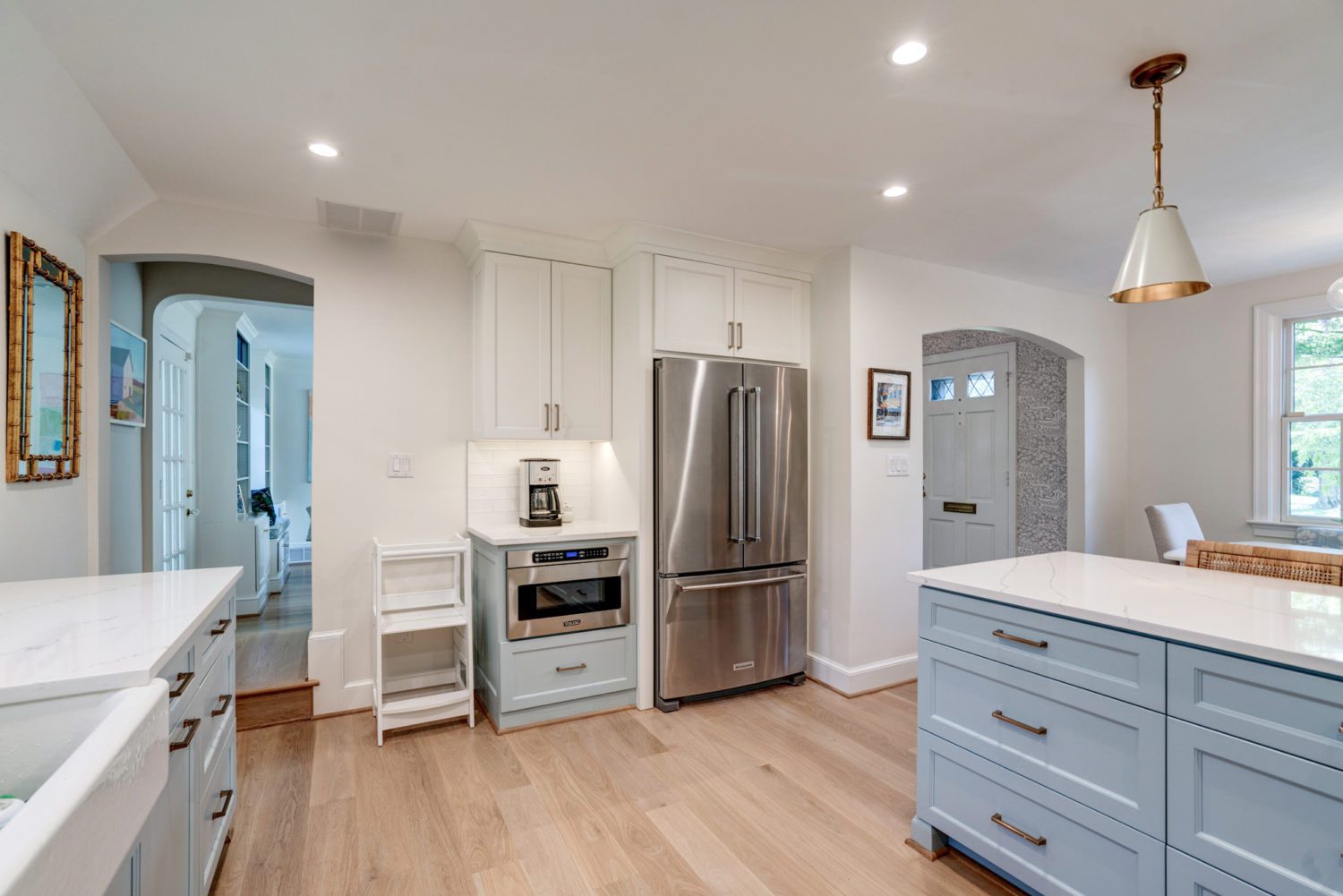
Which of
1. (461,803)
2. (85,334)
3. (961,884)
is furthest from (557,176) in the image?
(961,884)

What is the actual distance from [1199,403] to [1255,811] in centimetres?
407

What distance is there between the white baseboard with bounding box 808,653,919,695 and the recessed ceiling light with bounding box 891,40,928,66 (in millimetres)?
2857

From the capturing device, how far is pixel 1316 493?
3.99 metres

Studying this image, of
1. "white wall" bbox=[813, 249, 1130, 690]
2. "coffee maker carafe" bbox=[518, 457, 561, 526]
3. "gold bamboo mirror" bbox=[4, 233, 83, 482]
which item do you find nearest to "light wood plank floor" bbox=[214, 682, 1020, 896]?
"white wall" bbox=[813, 249, 1130, 690]

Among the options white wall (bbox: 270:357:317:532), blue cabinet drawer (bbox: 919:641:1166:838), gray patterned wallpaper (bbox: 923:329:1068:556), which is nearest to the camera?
blue cabinet drawer (bbox: 919:641:1166:838)

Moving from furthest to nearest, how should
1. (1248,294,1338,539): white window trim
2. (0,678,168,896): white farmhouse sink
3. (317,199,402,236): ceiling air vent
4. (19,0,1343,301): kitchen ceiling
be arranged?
(1248,294,1338,539): white window trim < (317,199,402,236): ceiling air vent < (19,0,1343,301): kitchen ceiling < (0,678,168,896): white farmhouse sink

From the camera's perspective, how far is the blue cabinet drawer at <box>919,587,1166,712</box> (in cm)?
155

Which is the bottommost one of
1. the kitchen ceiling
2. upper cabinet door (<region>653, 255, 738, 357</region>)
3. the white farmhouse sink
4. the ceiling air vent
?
the white farmhouse sink

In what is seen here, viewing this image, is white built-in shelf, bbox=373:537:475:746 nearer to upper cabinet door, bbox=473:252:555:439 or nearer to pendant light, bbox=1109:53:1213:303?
upper cabinet door, bbox=473:252:555:439

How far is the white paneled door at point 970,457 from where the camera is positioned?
17.2 ft

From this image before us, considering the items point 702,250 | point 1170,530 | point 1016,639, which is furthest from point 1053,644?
point 1170,530

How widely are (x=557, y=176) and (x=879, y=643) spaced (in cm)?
293

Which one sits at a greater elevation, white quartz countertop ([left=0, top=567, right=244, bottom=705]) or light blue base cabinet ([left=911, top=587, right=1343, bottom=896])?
white quartz countertop ([left=0, top=567, right=244, bottom=705])

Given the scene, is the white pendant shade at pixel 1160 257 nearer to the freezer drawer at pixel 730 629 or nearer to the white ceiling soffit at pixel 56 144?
the freezer drawer at pixel 730 629
